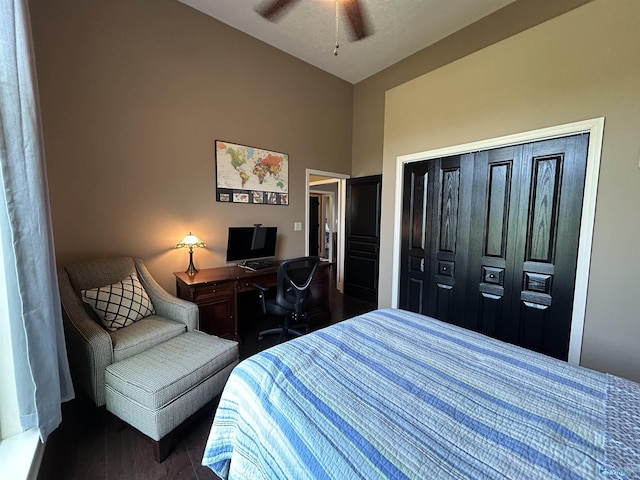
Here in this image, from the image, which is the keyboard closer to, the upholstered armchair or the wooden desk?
the wooden desk

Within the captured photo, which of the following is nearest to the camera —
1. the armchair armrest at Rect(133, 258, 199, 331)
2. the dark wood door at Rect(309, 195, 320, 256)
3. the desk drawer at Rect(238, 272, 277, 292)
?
the armchair armrest at Rect(133, 258, 199, 331)

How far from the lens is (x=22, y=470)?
41.8 inches

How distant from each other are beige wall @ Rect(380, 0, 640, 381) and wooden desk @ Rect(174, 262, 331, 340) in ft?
8.70

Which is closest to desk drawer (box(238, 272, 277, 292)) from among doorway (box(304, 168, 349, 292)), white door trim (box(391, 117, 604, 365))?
doorway (box(304, 168, 349, 292))

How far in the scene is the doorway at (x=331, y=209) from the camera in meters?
4.09

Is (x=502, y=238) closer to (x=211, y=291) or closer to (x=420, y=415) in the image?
(x=420, y=415)

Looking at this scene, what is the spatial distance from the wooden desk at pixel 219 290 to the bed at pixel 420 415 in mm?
1549

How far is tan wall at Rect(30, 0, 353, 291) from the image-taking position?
7.19 ft

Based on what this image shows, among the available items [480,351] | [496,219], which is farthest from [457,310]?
[480,351]

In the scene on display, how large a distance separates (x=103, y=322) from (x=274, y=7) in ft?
8.97

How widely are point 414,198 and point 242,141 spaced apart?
2196 millimetres

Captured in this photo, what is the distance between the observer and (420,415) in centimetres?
85

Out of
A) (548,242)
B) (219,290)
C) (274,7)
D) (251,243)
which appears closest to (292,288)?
(219,290)

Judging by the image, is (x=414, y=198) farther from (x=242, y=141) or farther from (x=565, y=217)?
(x=242, y=141)
